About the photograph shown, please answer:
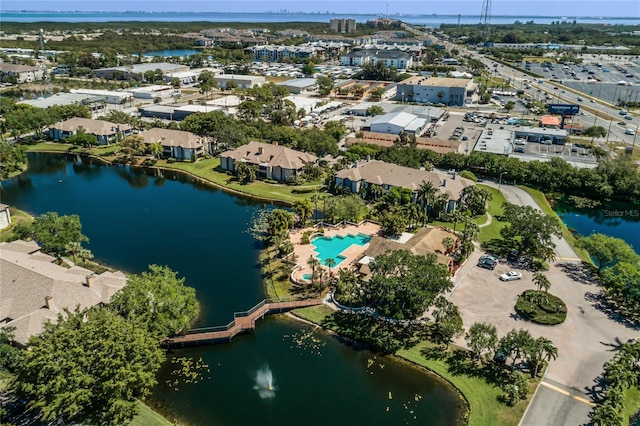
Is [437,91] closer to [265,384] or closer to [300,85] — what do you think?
[300,85]

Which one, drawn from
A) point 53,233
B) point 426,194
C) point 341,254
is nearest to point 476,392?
point 341,254

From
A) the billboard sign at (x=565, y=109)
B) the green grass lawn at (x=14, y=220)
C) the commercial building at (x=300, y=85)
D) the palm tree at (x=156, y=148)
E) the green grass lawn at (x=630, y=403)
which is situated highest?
the commercial building at (x=300, y=85)

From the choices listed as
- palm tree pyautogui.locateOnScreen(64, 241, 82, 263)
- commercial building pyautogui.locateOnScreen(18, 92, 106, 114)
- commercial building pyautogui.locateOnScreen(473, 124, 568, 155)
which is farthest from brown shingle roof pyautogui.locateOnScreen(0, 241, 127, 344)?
commercial building pyautogui.locateOnScreen(18, 92, 106, 114)

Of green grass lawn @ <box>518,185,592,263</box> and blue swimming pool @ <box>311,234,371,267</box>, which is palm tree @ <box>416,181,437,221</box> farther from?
green grass lawn @ <box>518,185,592,263</box>

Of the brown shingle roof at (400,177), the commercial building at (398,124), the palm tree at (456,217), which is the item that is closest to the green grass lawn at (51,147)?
the brown shingle roof at (400,177)

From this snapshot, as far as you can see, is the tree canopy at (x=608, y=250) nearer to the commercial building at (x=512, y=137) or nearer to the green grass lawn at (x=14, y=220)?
the commercial building at (x=512, y=137)

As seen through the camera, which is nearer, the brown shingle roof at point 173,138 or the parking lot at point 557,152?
the brown shingle roof at point 173,138
